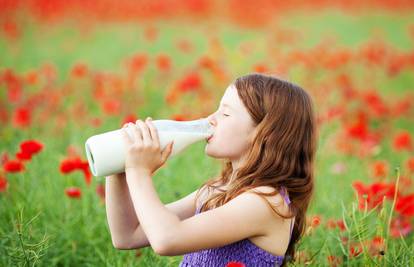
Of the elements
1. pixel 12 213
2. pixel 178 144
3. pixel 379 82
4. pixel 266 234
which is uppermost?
pixel 178 144

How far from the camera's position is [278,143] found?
6.86 feet

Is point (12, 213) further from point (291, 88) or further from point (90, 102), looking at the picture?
point (90, 102)

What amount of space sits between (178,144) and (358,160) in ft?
9.30

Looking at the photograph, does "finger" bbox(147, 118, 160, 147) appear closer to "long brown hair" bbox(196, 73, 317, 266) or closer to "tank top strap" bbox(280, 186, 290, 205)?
"long brown hair" bbox(196, 73, 317, 266)

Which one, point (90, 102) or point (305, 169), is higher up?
point (305, 169)

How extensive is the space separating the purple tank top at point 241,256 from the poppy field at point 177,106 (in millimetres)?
214

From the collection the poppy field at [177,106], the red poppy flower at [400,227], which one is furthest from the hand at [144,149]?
the red poppy flower at [400,227]

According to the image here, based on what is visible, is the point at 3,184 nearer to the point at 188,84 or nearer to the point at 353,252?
the point at 353,252

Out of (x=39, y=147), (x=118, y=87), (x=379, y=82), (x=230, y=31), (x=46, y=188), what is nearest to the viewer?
(x=39, y=147)

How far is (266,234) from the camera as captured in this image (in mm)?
2037

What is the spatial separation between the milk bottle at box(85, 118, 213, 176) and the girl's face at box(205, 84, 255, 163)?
4 cm

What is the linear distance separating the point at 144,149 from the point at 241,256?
0.47 metres

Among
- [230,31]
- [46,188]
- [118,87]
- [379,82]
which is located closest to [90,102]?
[118,87]

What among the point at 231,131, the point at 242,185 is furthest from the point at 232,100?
the point at 242,185
